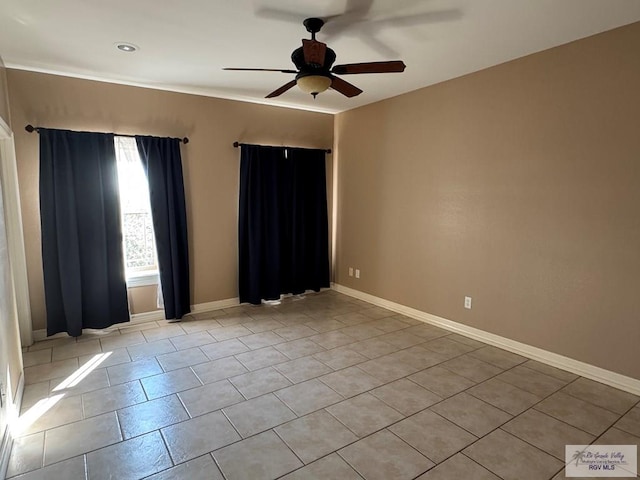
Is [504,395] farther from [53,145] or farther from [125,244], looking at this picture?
[53,145]

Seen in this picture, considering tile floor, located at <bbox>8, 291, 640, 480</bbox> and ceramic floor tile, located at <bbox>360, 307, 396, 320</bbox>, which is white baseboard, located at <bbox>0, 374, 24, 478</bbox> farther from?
ceramic floor tile, located at <bbox>360, 307, 396, 320</bbox>

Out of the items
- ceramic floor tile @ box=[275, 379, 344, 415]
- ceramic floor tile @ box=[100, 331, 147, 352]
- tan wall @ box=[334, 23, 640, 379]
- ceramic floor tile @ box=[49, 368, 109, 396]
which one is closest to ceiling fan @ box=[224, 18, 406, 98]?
tan wall @ box=[334, 23, 640, 379]

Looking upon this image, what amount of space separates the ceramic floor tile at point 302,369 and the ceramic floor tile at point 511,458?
128 centimetres

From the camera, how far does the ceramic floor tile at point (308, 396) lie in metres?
2.59

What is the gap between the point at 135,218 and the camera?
13.7 ft

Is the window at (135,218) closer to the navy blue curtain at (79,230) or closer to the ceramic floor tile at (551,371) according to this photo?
the navy blue curtain at (79,230)

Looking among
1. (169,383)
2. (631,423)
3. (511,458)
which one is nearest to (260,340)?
(169,383)

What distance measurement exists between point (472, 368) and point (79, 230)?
13.1 feet

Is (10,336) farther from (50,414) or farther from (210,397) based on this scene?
(210,397)

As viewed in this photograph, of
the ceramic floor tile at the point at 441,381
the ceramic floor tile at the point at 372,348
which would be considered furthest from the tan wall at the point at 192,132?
the ceramic floor tile at the point at 441,381

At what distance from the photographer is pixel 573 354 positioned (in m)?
3.09

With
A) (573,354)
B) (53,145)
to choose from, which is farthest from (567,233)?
(53,145)

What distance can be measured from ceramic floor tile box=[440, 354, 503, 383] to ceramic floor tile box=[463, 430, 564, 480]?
758 millimetres

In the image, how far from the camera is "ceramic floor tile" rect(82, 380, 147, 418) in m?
2.56
